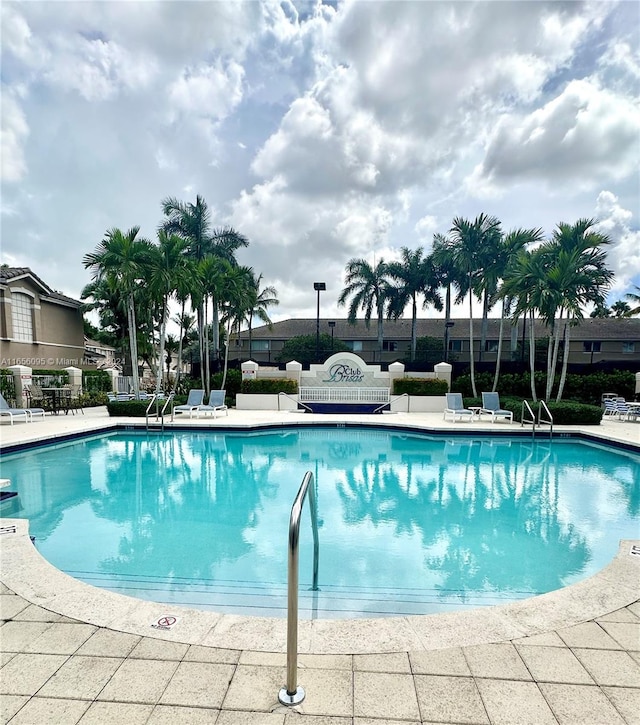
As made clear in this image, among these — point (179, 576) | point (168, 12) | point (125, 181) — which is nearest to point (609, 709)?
point (179, 576)

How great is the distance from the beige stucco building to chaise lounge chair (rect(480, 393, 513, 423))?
77.2 feet

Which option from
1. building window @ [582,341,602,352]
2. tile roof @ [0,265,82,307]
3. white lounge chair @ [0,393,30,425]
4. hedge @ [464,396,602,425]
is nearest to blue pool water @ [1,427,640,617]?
hedge @ [464,396,602,425]

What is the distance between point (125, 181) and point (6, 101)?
457cm

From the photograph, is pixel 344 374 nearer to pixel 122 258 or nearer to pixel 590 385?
pixel 122 258

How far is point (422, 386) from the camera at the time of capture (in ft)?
64.2

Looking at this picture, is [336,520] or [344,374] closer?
[336,520]

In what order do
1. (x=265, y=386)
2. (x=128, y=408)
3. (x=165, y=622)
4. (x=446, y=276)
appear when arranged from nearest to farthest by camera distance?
(x=165, y=622) < (x=128, y=408) < (x=265, y=386) < (x=446, y=276)

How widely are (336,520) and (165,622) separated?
12.3 feet

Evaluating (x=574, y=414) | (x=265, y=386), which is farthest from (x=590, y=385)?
(x=265, y=386)

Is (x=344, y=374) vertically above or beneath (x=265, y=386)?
above

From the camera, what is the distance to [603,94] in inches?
400

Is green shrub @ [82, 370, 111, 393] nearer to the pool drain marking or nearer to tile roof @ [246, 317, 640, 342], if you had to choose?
tile roof @ [246, 317, 640, 342]

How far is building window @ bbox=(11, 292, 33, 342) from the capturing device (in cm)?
2075

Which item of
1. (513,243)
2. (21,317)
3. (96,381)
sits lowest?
(96,381)
